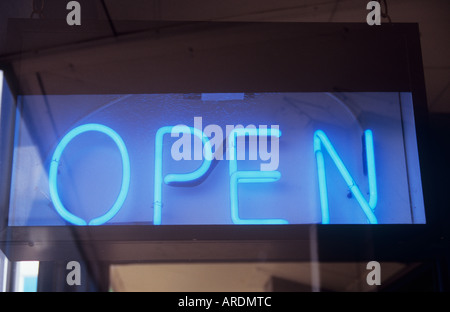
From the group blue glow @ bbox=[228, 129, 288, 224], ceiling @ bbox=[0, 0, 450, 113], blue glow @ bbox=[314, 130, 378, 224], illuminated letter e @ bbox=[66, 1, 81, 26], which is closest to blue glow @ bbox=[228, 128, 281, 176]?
blue glow @ bbox=[228, 129, 288, 224]

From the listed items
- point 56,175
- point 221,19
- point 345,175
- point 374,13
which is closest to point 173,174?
point 56,175

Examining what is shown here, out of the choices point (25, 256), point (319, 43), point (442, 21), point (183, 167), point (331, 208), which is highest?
point (442, 21)

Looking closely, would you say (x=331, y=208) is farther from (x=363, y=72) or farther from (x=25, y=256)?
(x=25, y=256)

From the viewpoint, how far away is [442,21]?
2.70 metres

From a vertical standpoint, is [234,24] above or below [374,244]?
above

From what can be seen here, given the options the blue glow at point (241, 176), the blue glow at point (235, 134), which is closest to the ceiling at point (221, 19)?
the blue glow at point (241, 176)

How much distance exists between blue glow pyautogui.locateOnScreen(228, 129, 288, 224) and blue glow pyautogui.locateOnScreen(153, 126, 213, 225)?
0.09 meters

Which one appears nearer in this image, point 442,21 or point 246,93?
point 246,93

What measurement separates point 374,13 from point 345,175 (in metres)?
0.78

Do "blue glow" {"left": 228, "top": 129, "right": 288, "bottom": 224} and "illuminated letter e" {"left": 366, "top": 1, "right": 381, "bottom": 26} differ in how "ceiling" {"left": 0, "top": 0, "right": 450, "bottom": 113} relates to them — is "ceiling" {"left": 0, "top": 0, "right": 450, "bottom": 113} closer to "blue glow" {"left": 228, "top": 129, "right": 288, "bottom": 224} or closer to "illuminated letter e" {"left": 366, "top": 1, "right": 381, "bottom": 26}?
"illuminated letter e" {"left": 366, "top": 1, "right": 381, "bottom": 26}

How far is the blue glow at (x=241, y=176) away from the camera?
2053 mm

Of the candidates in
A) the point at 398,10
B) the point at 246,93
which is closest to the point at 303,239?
the point at 246,93

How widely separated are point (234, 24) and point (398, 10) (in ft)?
2.63

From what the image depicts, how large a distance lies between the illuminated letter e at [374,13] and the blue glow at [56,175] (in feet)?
3.83
